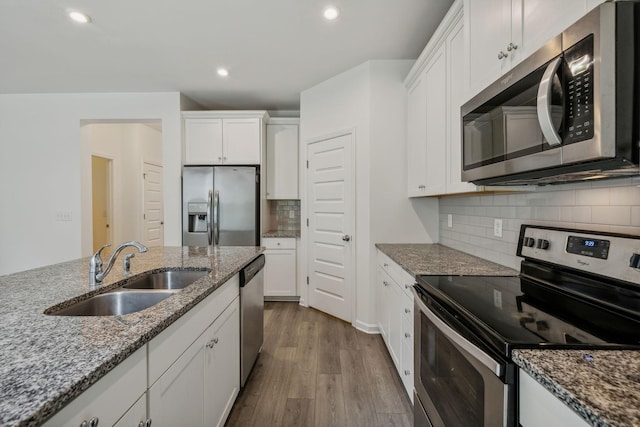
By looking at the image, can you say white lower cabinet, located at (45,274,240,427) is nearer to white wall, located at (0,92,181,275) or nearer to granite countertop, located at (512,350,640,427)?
granite countertop, located at (512,350,640,427)

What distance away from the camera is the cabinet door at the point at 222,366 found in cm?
137

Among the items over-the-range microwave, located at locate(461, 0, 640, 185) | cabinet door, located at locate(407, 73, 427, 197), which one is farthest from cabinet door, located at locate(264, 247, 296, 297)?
over-the-range microwave, located at locate(461, 0, 640, 185)

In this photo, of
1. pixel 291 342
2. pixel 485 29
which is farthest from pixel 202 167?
pixel 485 29

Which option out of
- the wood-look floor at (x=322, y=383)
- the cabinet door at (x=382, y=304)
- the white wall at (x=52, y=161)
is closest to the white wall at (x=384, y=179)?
the cabinet door at (x=382, y=304)

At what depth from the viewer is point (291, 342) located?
2684 millimetres

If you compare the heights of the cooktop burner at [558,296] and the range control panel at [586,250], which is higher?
the range control panel at [586,250]

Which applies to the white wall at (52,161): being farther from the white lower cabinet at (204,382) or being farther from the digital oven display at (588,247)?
the digital oven display at (588,247)

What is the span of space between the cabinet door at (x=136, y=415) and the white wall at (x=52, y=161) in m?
3.16

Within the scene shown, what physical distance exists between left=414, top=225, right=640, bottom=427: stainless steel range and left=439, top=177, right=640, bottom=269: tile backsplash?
0.08 m

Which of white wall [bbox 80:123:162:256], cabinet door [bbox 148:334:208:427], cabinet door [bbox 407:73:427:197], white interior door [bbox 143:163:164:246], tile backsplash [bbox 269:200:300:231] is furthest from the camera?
white interior door [bbox 143:163:164:246]

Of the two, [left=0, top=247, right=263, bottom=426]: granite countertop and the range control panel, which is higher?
the range control panel

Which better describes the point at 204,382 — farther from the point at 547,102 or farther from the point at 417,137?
the point at 417,137

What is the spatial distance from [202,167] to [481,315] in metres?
3.51

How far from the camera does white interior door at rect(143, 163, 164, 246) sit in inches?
216
